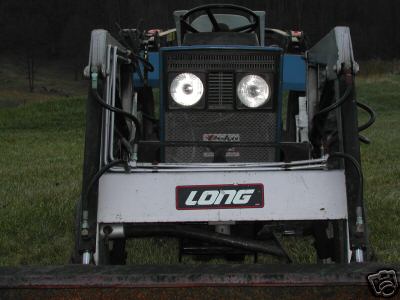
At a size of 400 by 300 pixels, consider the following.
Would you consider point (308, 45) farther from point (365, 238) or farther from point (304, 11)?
point (304, 11)

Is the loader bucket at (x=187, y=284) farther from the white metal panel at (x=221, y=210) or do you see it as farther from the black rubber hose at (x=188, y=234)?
the black rubber hose at (x=188, y=234)

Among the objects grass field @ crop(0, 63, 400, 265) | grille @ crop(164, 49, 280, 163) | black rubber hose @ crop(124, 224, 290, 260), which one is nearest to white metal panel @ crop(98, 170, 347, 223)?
black rubber hose @ crop(124, 224, 290, 260)

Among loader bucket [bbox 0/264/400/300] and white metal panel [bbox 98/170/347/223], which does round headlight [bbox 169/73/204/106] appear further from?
loader bucket [bbox 0/264/400/300]

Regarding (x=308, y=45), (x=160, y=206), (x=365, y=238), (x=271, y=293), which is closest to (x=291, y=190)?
(x=365, y=238)

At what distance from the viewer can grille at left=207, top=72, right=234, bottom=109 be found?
3.69 m

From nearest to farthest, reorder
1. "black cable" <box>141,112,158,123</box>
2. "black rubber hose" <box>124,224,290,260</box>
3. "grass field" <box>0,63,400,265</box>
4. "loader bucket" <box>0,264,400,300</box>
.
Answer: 1. "loader bucket" <box>0,264,400,300</box>
2. "black rubber hose" <box>124,224,290,260</box>
3. "black cable" <box>141,112,158,123</box>
4. "grass field" <box>0,63,400,265</box>

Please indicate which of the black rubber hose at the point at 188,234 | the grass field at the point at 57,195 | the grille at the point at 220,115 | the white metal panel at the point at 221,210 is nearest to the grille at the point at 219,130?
the grille at the point at 220,115

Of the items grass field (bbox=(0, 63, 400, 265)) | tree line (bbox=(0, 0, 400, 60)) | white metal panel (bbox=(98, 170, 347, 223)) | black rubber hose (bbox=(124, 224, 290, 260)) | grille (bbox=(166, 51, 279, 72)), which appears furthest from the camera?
tree line (bbox=(0, 0, 400, 60))

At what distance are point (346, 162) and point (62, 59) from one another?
81.1 metres

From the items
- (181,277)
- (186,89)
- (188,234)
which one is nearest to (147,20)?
(186,89)

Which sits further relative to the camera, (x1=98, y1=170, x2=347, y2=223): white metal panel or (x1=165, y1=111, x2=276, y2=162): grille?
(x1=165, y1=111, x2=276, y2=162): grille

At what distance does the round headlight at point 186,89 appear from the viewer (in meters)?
3.70

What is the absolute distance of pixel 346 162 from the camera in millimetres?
3146

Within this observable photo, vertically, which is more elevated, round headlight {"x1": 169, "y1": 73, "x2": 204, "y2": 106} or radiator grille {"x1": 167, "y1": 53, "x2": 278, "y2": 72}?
radiator grille {"x1": 167, "y1": 53, "x2": 278, "y2": 72}
